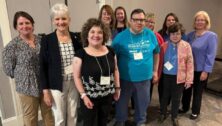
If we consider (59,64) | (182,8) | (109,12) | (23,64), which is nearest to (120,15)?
(109,12)

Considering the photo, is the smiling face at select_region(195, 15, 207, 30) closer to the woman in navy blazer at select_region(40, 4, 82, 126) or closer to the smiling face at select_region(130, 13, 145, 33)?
the smiling face at select_region(130, 13, 145, 33)

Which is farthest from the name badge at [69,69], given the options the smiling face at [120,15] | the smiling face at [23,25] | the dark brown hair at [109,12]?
the smiling face at [120,15]

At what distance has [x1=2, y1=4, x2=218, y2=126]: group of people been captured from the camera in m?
1.82

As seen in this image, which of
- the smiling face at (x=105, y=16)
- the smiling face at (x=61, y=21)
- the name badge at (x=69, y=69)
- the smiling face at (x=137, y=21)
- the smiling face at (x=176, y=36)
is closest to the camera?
the smiling face at (x=61, y=21)

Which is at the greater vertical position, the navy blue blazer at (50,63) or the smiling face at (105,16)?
the smiling face at (105,16)

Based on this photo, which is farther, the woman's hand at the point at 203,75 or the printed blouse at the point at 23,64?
the woman's hand at the point at 203,75

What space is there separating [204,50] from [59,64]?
1687 millimetres

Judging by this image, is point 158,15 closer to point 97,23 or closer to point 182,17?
point 182,17

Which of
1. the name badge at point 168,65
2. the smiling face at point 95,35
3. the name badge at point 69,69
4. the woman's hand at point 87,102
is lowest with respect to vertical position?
the woman's hand at point 87,102

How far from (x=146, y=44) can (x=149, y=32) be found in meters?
0.14

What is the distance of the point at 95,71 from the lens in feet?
5.89

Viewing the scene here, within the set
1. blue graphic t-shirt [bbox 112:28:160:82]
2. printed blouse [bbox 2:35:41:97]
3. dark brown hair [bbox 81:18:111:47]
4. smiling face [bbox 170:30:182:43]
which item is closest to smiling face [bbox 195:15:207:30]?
smiling face [bbox 170:30:182:43]

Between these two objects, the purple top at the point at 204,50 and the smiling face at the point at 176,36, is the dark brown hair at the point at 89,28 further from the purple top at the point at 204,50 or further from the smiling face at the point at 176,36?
the purple top at the point at 204,50

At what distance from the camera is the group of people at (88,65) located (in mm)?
1821
